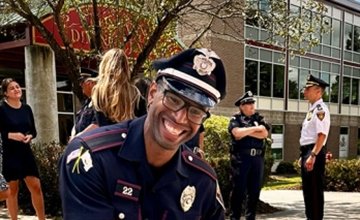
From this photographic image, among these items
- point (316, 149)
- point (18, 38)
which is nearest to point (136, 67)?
point (316, 149)

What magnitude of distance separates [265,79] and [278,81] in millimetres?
1275

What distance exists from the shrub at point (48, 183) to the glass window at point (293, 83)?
1847cm

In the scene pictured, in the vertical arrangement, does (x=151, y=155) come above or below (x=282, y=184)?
above

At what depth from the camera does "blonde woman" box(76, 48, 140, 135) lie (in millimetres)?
3180

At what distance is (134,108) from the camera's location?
3457 millimetres

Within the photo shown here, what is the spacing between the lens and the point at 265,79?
22.8 meters

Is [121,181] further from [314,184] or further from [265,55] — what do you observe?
[265,55]

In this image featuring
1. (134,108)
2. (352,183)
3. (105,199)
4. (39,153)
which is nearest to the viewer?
(105,199)

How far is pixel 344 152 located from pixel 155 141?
30085mm

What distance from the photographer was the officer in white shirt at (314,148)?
5.58m

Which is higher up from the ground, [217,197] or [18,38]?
[18,38]

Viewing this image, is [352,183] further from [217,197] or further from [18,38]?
[217,197]

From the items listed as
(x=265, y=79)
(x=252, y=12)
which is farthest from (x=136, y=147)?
(x=265, y=79)

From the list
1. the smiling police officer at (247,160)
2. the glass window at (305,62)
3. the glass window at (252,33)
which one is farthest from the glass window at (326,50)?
the smiling police officer at (247,160)
